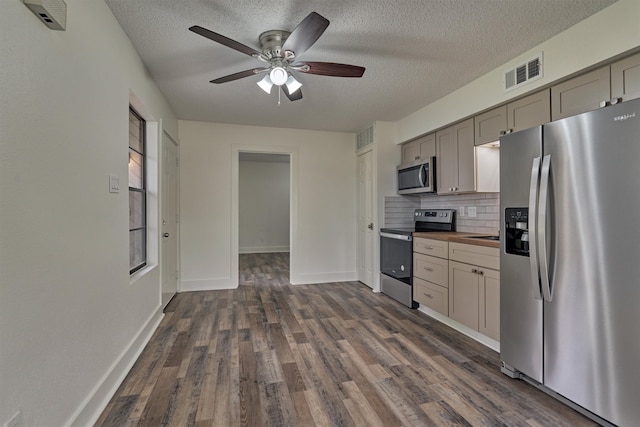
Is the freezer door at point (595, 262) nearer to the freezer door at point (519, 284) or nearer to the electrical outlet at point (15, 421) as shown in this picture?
the freezer door at point (519, 284)

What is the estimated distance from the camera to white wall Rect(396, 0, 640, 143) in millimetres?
1849

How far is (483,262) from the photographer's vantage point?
2629 millimetres

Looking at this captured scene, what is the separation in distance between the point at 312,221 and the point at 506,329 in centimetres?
314

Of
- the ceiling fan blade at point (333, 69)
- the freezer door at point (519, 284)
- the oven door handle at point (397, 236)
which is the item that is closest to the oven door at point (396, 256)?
the oven door handle at point (397, 236)

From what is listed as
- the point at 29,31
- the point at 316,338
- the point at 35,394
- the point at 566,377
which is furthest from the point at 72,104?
Answer: the point at 566,377

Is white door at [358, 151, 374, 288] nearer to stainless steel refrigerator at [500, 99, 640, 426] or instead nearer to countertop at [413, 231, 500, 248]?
countertop at [413, 231, 500, 248]

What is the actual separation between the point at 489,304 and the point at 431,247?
875 millimetres

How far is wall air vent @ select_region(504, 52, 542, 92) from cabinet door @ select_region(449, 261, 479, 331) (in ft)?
5.12

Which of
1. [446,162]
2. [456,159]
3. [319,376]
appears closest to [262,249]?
[446,162]

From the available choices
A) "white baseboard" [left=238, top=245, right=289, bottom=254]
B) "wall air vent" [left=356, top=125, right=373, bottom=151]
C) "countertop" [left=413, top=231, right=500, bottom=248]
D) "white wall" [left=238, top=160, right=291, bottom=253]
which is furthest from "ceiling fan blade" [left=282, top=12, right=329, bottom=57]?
"white baseboard" [left=238, top=245, right=289, bottom=254]

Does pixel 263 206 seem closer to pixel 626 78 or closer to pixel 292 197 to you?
pixel 292 197

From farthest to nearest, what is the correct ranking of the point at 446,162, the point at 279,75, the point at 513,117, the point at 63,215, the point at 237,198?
the point at 237,198 → the point at 446,162 → the point at 513,117 → the point at 279,75 → the point at 63,215

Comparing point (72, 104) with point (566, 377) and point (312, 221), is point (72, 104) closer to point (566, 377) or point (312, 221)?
point (566, 377)

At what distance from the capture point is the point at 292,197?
4820 mm
